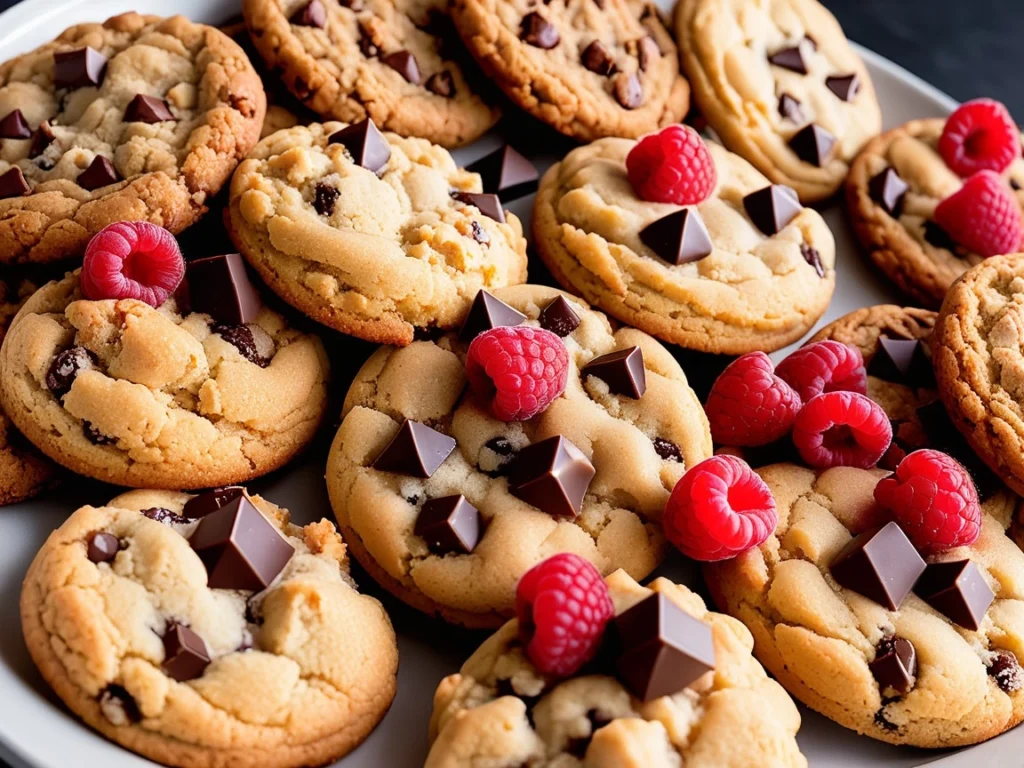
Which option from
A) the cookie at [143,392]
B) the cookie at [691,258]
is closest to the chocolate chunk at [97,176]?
the cookie at [143,392]

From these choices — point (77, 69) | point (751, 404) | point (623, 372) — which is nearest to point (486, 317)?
point (623, 372)

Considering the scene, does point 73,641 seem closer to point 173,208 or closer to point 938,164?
point 173,208

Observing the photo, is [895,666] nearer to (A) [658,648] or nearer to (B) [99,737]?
(A) [658,648]

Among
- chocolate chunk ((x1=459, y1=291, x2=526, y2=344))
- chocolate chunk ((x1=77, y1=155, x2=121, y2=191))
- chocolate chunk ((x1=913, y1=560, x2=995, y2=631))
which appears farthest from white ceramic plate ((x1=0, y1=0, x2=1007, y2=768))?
chocolate chunk ((x1=77, y1=155, x2=121, y2=191))

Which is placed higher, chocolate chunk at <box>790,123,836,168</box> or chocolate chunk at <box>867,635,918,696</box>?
chocolate chunk at <box>790,123,836,168</box>

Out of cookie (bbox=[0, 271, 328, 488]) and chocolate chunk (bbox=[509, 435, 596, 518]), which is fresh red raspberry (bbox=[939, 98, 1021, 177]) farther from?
cookie (bbox=[0, 271, 328, 488])
